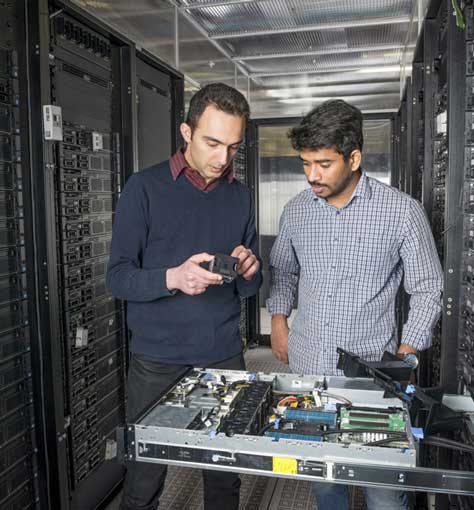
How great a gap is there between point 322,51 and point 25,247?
3.69 meters

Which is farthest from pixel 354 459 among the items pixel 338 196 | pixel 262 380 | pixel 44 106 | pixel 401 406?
pixel 44 106

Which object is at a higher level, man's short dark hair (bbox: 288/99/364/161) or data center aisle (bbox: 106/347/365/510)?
man's short dark hair (bbox: 288/99/364/161)

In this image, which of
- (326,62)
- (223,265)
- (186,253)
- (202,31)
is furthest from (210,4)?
(223,265)

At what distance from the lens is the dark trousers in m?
1.76

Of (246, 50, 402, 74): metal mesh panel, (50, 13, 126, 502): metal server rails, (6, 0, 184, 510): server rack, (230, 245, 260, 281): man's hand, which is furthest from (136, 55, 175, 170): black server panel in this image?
(246, 50, 402, 74): metal mesh panel

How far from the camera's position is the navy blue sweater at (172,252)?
1725 millimetres

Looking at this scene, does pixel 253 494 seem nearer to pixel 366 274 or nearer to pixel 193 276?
pixel 366 274

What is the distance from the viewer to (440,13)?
2.15 meters

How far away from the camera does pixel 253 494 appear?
2.71m

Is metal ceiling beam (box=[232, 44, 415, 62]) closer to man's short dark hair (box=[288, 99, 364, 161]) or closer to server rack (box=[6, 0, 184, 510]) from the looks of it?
server rack (box=[6, 0, 184, 510])

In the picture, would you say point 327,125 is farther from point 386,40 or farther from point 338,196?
point 386,40

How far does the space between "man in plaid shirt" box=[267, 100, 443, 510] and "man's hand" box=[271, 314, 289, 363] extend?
0.51 ft

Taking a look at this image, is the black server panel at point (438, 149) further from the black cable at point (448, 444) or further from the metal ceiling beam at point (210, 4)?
the metal ceiling beam at point (210, 4)

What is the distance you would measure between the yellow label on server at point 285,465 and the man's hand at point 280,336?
925 mm
